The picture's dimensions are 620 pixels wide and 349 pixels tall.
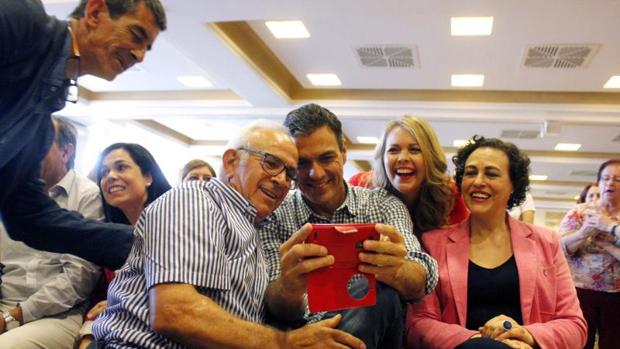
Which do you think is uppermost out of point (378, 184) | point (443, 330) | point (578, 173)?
point (578, 173)

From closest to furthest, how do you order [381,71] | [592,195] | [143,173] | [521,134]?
1. [143,173]
2. [592,195]
3. [381,71]
4. [521,134]

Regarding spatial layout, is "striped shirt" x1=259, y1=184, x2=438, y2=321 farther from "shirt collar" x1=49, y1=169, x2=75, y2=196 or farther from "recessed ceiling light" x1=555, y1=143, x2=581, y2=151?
"recessed ceiling light" x1=555, y1=143, x2=581, y2=151

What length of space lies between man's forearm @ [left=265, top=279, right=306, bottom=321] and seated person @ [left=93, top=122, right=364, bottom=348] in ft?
0.11

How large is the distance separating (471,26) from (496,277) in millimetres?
4082

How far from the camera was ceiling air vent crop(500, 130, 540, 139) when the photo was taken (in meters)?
9.30

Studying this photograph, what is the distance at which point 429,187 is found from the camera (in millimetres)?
2188

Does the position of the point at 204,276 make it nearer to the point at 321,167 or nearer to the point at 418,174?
the point at 321,167

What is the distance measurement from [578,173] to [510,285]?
12567mm

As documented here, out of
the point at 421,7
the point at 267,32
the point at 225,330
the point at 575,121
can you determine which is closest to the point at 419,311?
the point at 225,330

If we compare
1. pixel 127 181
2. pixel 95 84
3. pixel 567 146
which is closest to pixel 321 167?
pixel 127 181

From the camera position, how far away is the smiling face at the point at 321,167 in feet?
6.07

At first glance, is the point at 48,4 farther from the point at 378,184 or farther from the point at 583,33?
the point at 583,33

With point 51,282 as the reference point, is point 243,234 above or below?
above

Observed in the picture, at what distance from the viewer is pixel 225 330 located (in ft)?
3.91
